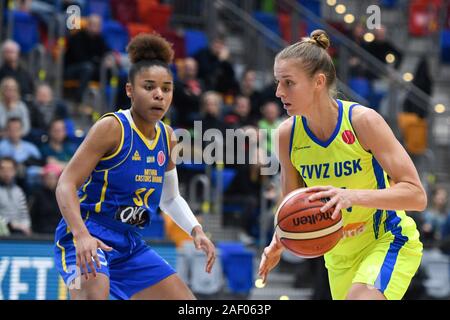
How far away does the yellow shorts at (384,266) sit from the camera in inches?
196

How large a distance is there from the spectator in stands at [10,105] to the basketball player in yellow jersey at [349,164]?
5.58 meters

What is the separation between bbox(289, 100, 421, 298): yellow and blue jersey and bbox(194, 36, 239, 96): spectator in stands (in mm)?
7194

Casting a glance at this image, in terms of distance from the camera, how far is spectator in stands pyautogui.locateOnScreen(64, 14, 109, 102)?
462 inches

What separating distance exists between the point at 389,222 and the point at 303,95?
2.89 ft

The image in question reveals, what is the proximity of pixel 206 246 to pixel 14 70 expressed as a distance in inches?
236

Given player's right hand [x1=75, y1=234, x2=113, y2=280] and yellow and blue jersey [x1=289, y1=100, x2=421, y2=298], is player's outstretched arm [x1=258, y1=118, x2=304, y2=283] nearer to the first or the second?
yellow and blue jersey [x1=289, y1=100, x2=421, y2=298]

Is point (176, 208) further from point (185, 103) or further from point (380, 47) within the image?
point (380, 47)

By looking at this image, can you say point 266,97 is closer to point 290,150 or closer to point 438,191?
point 438,191

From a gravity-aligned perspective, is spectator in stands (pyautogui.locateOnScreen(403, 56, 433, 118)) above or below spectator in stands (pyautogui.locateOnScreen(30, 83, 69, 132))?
above

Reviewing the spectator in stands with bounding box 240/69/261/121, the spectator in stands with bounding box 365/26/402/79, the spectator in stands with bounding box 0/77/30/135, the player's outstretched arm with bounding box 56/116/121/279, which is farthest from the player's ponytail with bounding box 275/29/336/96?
the spectator in stands with bounding box 365/26/402/79

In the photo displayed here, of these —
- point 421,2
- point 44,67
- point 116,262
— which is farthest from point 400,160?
point 421,2

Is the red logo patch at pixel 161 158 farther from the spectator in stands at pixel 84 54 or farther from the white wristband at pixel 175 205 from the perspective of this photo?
the spectator in stands at pixel 84 54

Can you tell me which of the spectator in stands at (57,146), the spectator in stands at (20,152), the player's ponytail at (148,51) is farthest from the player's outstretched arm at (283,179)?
the spectator in stands at (57,146)
